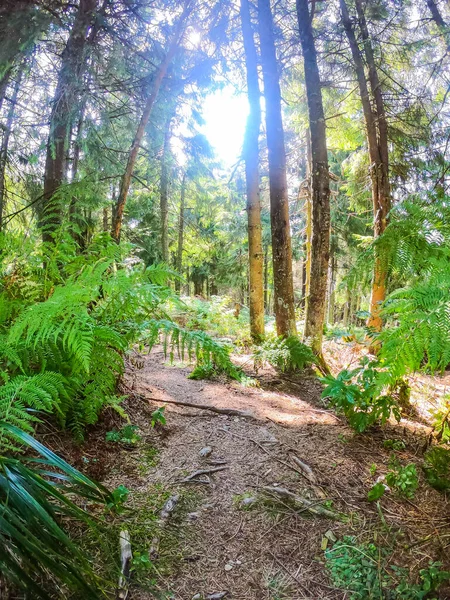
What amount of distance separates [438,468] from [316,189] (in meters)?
3.89

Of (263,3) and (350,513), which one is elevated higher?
(263,3)

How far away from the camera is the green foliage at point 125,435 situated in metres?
2.24

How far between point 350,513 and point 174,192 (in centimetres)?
1233

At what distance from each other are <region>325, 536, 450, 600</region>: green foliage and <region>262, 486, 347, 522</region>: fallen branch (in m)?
0.17

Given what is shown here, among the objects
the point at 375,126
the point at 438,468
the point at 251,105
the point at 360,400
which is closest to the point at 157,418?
the point at 360,400

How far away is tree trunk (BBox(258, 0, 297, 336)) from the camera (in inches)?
211

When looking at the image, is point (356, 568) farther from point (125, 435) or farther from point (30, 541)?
point (125, 435)

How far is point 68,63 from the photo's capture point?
388cm

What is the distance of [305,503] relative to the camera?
6.23ft

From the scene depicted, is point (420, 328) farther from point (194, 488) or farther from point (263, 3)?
point (263, 3)

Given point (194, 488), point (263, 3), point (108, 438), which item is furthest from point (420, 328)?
point (263, 3)

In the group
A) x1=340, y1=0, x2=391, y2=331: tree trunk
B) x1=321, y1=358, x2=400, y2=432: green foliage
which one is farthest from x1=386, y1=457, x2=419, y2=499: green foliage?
x1=340, y1=0, x2=391, y2=331: tree trunk

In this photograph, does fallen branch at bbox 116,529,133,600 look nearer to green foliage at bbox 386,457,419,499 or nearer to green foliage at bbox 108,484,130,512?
green foliage at bbox 108,484,130,512

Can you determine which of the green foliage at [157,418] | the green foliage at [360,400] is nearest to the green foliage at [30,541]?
the green foliage at [157,418]
